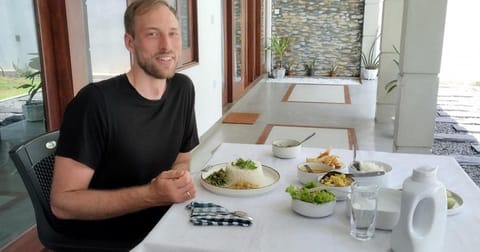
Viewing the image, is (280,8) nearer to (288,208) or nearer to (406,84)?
(406,84)

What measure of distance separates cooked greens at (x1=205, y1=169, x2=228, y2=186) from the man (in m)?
0.13

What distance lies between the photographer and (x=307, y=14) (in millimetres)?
9266

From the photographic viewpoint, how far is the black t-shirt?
4.75 feet

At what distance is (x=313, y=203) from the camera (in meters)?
1.31

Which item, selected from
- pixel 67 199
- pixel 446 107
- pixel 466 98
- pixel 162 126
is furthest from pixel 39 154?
pixel 466 98

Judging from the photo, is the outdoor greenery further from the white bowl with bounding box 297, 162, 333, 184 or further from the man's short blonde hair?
the white bowl with bounding box 297, 162, 333, 184

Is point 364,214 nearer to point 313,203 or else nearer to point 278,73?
point 313,203

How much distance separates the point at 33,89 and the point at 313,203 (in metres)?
1.68

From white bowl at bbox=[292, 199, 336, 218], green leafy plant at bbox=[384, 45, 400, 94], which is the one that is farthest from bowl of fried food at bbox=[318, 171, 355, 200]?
green leafy plant at bbox=[384, 45, 400, 94]

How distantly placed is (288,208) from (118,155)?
2.05 ft

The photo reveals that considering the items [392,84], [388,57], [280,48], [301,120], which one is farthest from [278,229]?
[280,48]

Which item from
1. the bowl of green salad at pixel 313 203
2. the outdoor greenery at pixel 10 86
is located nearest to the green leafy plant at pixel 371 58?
the outdoor greenery at pixel 10 86

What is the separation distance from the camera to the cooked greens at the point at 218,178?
1.56 metres

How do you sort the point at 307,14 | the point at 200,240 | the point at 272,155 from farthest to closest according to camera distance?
1. the point at 307,14
2. the point at 272,155
3. the point at 200,240
